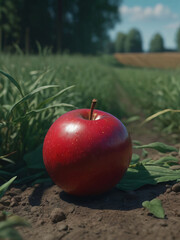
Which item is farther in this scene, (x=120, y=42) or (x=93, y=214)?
(x=120, y=42)

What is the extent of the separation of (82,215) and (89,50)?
3143 cm

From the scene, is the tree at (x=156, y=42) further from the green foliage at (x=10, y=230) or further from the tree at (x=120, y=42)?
the green foliage at (x=10, y=230)

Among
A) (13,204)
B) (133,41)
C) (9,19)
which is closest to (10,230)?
(13,204)

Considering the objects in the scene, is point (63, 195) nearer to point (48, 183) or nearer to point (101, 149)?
point (48, 183)

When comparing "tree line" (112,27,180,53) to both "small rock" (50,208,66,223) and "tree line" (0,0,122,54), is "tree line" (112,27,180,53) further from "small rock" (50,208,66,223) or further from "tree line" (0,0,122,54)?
"small rock" (50,208,66,223)

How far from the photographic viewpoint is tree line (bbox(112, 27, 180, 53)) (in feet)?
294

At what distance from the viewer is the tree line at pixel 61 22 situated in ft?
85.7

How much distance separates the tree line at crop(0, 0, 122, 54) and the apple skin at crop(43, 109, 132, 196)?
22.2 metres

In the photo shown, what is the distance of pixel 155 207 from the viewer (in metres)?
1.65

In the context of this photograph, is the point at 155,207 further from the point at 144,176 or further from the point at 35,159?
the point at 35,159

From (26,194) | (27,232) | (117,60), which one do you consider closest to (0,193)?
(27,232)

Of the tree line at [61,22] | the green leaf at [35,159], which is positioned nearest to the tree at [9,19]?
the tree line at [61,22]

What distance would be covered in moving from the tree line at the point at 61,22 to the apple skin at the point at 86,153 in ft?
72.8

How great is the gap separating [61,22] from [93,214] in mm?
25813
